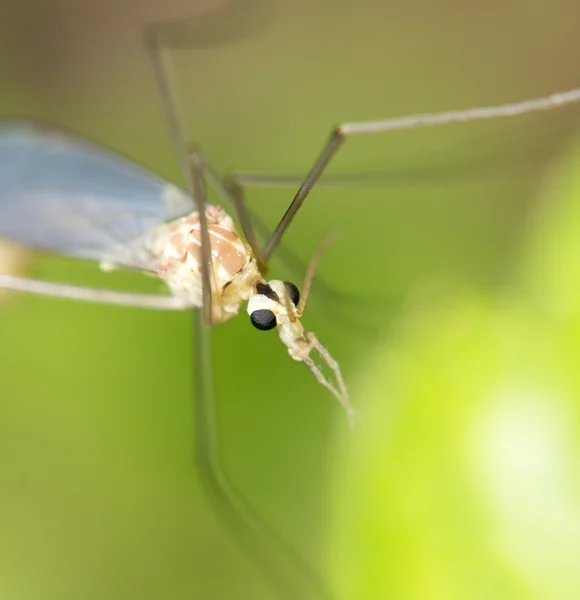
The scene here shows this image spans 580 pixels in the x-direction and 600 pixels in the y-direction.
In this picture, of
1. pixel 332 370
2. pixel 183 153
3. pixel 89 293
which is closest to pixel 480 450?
pixel 332 370

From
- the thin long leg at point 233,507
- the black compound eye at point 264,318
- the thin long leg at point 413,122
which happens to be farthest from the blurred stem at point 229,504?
the thin long leg at point 413,122

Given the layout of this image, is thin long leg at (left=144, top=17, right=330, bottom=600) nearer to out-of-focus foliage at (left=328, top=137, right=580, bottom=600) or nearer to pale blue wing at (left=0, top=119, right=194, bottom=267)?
pale blue wing at (left=0, top=119, right=194, bottom=267)

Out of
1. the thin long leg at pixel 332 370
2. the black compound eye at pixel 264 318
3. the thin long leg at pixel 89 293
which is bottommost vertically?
the thin long leg at pixel 332 370

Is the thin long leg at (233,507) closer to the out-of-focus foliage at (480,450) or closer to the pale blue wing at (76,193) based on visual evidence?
the pale blue wing at (76,193)

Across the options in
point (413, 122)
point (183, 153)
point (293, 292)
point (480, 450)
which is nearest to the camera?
point (480, 450)

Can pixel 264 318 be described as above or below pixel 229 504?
above

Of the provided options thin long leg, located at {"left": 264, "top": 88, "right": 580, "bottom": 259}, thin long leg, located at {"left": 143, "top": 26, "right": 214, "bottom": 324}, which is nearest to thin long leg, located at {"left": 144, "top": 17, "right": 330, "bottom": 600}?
thin long leg, located at {"left": 143, "top": 26, "right": 214, "bottom": 324}

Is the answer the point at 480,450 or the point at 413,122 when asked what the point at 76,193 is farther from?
the point at 480,450
